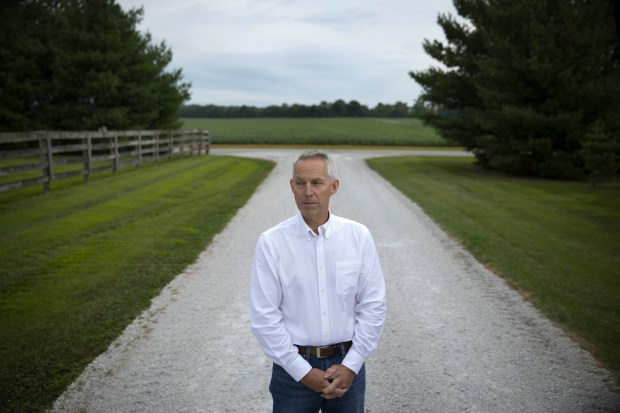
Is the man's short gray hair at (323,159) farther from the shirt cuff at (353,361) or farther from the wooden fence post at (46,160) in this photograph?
the wooden fence post at (46,160)

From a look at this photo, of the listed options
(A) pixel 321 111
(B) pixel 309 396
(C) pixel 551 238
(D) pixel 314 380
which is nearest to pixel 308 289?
(D) pixel 314 380

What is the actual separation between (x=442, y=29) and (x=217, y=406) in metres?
25.3

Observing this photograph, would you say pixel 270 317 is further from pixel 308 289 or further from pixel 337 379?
pixel 337 379

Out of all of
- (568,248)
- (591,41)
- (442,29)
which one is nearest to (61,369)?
(568,248)

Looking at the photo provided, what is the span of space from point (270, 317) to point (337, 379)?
0.43 m

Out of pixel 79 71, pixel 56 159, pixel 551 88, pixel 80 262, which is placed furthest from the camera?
pixel 79 71

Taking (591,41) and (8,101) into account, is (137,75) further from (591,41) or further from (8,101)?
(591,41)

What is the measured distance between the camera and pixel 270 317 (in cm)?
240

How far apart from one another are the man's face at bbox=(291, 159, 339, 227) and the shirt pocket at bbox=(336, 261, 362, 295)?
0.85 feet

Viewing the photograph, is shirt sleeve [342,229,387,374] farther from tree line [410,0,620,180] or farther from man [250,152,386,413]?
tree line [410,0,620,180]

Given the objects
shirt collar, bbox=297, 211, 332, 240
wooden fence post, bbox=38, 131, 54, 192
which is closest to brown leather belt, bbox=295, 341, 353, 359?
shirt collar, bbox=297, 211, 332, 240

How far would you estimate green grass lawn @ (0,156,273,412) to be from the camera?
167 inches

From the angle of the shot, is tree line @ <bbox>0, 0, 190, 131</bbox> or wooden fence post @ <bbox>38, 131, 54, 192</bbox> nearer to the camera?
wooden fence post @ <bbox>38, 131, 54, 192</bbox>

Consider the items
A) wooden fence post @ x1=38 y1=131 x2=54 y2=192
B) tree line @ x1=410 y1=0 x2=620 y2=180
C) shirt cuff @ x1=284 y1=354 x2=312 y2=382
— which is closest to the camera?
shirt cuff @ x1=284 y1=354 x2=312 y2=382
